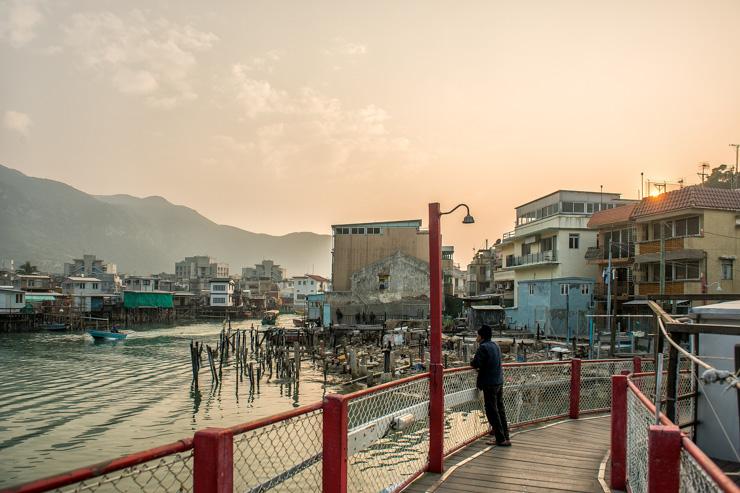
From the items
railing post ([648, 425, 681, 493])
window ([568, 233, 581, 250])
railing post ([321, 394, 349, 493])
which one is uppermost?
window ([568, 233, 581, 250])

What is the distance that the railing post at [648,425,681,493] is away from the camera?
148 inches

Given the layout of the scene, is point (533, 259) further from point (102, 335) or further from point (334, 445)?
point (334, 445)

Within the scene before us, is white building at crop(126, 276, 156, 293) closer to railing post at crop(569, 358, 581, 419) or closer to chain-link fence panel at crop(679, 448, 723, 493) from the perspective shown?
railing post at crop(569, 358, 581, 419)

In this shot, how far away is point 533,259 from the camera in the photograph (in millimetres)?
49031

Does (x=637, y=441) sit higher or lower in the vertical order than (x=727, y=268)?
lower

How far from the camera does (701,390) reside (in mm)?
8180

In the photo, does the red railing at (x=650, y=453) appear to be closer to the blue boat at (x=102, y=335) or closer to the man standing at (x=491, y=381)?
the man standing at (x=491, y=381)

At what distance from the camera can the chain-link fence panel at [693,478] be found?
10.1 feet

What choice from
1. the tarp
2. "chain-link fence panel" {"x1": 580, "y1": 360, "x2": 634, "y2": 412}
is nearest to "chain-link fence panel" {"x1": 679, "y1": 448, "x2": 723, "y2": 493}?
"chain-link fence panel" {"x1": 580, "y1": 360, "x2": 634, "y2": 412}

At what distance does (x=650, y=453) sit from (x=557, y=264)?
44.1m

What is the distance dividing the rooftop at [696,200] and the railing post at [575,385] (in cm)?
2678

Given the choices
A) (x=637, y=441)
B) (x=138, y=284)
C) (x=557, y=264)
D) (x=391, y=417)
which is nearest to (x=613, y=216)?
(x=557, y=264)

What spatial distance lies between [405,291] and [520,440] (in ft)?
152

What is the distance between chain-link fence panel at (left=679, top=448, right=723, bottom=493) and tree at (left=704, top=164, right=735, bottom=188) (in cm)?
6113
